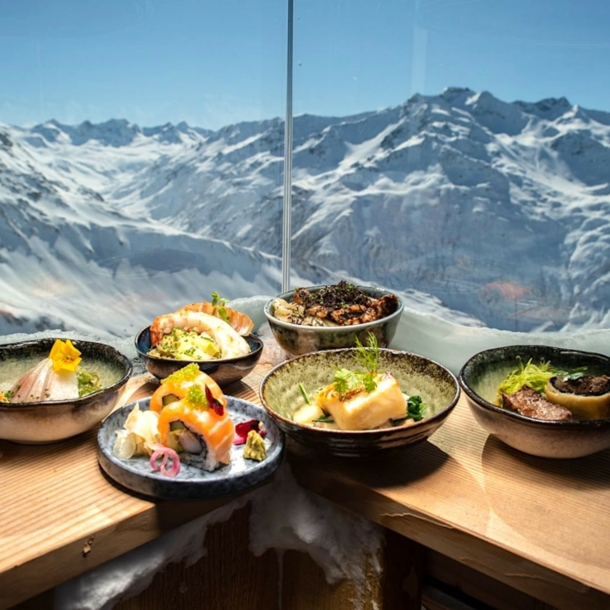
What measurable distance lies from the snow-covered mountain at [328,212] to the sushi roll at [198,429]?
3.25 feet

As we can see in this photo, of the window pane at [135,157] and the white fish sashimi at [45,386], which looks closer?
the white fish sashimi at [45,386]

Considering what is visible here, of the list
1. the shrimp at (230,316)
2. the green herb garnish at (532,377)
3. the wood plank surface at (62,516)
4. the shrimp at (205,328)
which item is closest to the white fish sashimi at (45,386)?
the wood plank surface at (62,516)

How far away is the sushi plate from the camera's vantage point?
3.57ft

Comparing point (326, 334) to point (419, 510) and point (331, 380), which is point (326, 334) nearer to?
point (331, 380)

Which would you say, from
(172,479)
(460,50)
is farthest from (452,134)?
(172,479)

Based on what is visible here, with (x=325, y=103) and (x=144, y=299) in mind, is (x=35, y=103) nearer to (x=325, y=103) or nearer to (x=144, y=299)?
(x=144, y=299)

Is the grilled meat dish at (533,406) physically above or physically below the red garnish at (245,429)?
above

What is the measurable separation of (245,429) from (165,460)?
22 centimetres

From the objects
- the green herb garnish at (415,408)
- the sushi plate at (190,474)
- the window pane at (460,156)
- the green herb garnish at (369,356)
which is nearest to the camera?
the sushi plate at (190,474)

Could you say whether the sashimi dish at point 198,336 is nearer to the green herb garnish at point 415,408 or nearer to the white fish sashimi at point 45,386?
the white fish sashimi at point 45,386

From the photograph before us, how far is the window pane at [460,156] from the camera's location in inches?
70.6

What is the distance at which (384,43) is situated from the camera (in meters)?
2.04

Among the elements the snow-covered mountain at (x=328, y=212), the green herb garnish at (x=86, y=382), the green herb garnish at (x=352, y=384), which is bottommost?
the green herb garnish at (x=86, y=382)

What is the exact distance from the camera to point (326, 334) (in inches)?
65.5
